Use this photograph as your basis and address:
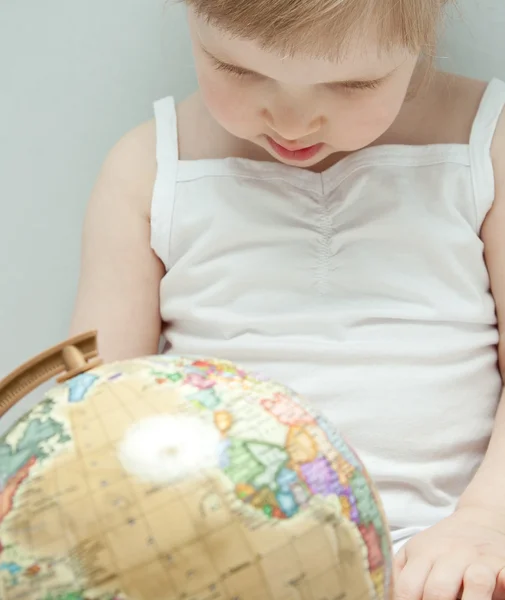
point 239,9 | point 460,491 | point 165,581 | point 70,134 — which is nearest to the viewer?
point 165,581

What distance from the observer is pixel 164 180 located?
1.02 meters

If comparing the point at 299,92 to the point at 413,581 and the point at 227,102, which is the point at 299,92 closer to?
the point at 227,102

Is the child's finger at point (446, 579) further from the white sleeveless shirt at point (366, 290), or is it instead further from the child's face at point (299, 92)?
the child's face at point (299, 92)

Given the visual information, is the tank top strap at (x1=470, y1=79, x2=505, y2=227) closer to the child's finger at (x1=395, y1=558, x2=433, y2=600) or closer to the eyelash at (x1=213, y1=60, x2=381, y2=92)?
the eyelash at (x1=213, y1=60, x2=381, y2=92)

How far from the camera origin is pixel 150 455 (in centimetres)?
54

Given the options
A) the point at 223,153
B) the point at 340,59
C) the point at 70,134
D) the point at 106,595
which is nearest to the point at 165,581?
the point at 106,595

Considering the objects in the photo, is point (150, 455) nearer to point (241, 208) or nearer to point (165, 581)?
point (165, 581)

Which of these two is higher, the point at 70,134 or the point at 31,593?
the point at 70,134

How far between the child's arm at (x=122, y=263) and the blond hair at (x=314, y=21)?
0.96ft

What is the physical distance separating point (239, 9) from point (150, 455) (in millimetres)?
396

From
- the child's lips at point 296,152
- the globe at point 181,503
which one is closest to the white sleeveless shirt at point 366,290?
the child's lips at point 296,152

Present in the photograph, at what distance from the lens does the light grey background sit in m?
1.17

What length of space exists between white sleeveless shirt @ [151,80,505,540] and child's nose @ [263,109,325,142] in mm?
177

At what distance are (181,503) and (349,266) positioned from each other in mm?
488
